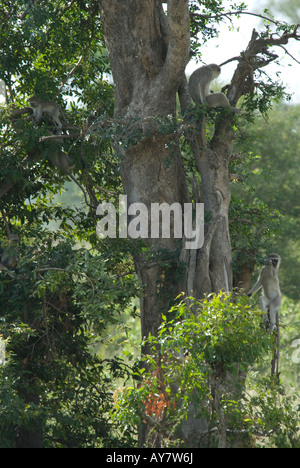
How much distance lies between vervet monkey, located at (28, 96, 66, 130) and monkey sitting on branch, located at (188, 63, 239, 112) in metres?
1.58

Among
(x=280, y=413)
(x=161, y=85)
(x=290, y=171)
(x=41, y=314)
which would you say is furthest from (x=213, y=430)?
(x=290, y=171)

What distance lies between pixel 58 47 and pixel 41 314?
3564mm

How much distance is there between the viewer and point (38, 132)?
6781 mm

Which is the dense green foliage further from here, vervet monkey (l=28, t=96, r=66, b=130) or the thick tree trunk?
vervet monkey (l=28, t=96, r=66, b=130)

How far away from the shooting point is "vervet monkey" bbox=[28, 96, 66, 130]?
7227mm

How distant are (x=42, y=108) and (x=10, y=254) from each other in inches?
85.2

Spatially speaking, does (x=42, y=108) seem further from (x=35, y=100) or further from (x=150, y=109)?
(x=150, y=109)

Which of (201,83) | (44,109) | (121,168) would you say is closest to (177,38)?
(201,83)

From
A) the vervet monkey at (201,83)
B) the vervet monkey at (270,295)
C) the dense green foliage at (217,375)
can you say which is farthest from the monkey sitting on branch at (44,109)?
the dense green foliage at (217,375)

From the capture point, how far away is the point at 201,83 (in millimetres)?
6645

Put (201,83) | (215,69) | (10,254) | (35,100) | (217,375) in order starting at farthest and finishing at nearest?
(35,100) → (215,69) → (201,83) → (10,254) → (217,375)

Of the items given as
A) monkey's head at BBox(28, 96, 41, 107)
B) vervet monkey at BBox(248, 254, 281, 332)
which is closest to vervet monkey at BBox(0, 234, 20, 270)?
monkey's head at BBox(28, 96, 41, 107)
